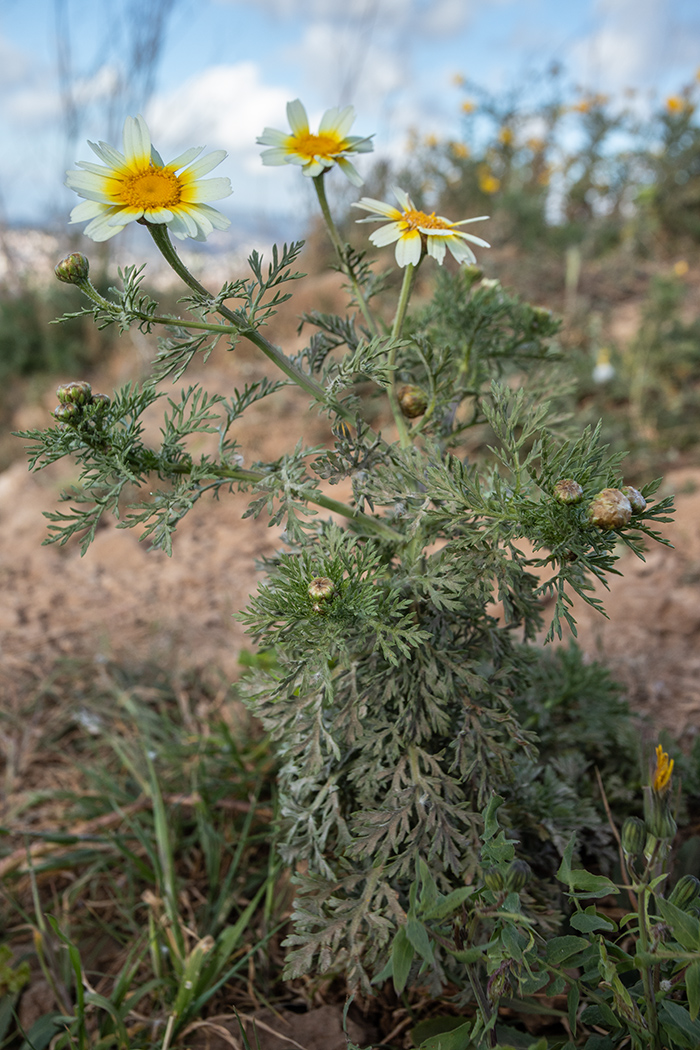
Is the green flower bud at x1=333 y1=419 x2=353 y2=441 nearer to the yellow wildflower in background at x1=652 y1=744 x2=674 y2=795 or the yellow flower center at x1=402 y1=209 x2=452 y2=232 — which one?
the yellow flower center at x1=402 y1=209 x2=452 y2=232

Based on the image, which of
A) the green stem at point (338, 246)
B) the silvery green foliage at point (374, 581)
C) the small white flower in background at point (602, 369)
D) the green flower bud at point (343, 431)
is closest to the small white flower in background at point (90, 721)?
the silvery green foliage at point (374, 581)

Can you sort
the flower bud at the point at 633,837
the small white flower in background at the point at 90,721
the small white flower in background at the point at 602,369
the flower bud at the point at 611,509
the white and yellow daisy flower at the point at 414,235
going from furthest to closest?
the small white flower in background at the point at 602,369 → the small white flower in background at the point at 90,721 → the white and yellow daisy flower at the point at 414,235 → the flower bud at the point at 633,837 → the flower bud at the point at 611,509

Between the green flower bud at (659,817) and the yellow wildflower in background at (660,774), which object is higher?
the yellow wildflower in background at (660,774)

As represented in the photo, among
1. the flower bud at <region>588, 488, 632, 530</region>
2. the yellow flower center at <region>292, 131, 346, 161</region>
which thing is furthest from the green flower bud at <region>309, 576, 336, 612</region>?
the yellow flower center at <region>292, 131, 346, 161</region>

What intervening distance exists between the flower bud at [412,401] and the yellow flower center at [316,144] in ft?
1.31

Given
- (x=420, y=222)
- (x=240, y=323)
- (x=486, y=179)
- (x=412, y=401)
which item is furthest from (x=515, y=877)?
(x=486, y=179)

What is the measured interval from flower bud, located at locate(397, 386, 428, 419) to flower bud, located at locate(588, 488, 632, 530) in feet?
1.36

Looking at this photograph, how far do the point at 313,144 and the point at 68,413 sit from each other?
599 mm

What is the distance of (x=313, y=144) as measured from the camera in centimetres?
115

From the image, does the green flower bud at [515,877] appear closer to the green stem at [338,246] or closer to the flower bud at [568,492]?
the flower bud at [568,492]

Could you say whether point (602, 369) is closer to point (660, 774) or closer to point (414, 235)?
point (414, 235)

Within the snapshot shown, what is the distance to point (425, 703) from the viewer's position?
44.9 inches

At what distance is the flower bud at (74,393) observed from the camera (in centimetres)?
97

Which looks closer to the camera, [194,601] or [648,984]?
[648,984]
